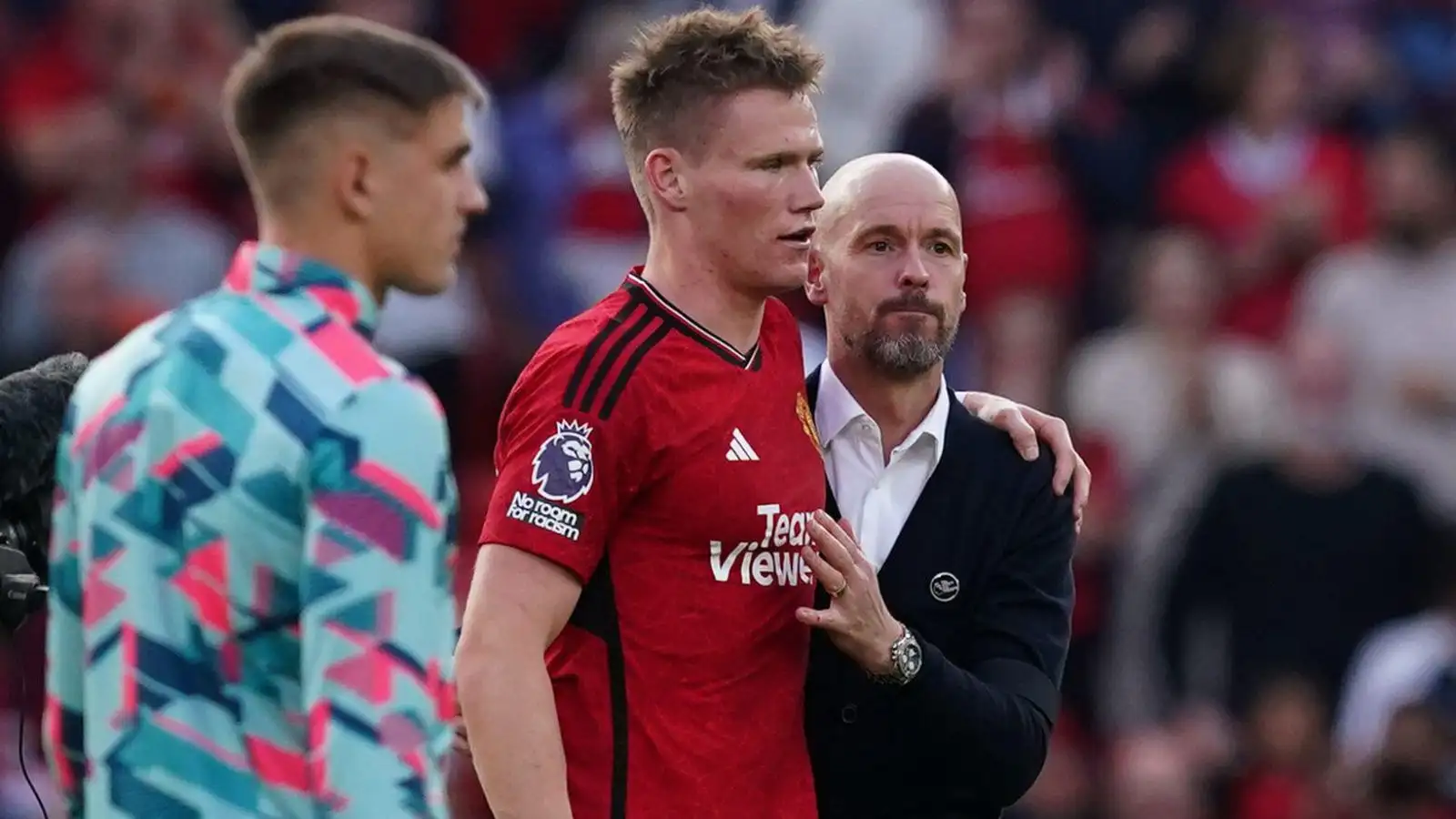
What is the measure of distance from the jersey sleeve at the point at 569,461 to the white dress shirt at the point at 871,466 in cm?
62

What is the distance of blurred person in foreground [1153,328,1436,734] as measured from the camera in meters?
9.50

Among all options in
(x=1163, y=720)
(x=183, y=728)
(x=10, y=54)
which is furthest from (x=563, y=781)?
(x=10, y=54)

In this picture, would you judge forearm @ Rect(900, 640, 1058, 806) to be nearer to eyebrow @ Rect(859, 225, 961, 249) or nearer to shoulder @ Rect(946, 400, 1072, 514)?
shoulder @ Rect(946, 400, 1072, 514)

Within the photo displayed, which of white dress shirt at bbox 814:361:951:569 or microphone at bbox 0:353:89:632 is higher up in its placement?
white dress shirt at bbox 814:361:951:569

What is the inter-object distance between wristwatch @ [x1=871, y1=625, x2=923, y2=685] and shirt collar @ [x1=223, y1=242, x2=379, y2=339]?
4.10 ft

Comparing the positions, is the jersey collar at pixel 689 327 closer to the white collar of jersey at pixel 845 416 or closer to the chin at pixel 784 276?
the chin at pixel 784 276

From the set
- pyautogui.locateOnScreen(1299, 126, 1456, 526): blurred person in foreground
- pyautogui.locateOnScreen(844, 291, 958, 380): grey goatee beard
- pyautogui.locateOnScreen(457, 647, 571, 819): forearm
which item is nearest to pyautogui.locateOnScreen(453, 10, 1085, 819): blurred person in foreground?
pyautogui.locateOnScreen(457, 647, 571, 819): forearm

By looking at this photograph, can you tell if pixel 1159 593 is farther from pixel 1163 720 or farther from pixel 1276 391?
pixel 1276 391

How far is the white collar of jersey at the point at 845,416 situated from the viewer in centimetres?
492

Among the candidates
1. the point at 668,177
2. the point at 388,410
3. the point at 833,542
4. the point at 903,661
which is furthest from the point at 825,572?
the point at 388,410

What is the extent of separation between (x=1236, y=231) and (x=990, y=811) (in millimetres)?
6344

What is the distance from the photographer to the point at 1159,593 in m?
9.51

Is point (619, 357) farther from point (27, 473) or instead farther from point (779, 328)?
point (27, 473)

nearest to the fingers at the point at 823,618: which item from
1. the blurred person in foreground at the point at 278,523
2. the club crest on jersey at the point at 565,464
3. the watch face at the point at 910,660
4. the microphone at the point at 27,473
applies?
the watch face at the point at 910,660
